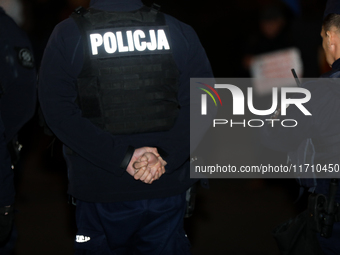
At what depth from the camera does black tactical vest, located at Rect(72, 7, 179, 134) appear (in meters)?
2.68

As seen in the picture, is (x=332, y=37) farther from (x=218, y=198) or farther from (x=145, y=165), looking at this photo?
(x=218, y=198)

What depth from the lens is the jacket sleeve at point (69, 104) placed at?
103 inches

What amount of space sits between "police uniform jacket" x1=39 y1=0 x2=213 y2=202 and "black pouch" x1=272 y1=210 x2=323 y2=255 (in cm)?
62

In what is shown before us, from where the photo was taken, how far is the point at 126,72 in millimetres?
2729

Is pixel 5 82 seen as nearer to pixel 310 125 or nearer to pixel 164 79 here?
pixel 164 79

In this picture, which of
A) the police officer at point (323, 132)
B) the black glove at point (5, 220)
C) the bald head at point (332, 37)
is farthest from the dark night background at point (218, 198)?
the bald head at point (332, 37)

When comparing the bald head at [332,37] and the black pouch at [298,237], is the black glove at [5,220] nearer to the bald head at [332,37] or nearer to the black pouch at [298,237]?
the black pouch at [298,237]

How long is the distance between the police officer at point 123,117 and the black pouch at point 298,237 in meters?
0.57

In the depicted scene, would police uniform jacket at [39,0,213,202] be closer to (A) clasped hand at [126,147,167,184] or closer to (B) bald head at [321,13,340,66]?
(A) clasped hand at [126,147,167,184]

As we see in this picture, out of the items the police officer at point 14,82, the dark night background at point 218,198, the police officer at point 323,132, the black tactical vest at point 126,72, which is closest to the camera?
the police officer at point 323,132

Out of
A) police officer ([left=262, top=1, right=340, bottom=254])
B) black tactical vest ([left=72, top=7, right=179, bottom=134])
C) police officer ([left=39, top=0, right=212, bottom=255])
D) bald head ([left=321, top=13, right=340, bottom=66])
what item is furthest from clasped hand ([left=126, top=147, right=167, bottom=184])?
bald head ([left=321, top=13, right=340, bottom=66])

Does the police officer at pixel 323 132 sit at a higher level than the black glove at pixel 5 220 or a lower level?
higher

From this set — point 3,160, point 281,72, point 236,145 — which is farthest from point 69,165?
point 236,145

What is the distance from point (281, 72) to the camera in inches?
231
